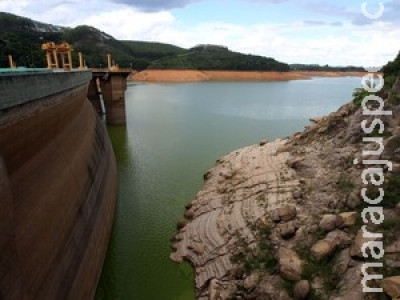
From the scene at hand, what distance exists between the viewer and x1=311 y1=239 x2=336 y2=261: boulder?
16.3m

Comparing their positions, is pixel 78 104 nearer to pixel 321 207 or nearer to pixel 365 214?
pixel 321 207

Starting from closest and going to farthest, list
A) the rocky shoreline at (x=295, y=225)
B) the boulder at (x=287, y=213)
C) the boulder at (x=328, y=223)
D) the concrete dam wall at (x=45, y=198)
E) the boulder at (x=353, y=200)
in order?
the concrete dam wall at (x=45, y=198)
the rocky shoreline at (x=295, y=225)
the boulder at (x=328, y=223)
the boulder at (x=353, y=200)
the boulder at (x=287, y=213)

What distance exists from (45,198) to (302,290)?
34.2 feet

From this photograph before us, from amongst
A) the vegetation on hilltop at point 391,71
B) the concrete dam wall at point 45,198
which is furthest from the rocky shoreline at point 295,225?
the concrete dam wall at point 45,198

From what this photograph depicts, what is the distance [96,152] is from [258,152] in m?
13.8

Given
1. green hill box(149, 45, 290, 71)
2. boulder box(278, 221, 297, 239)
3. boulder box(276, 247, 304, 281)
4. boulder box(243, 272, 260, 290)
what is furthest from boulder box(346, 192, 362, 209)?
green hill box(149, 45, 290, 71)

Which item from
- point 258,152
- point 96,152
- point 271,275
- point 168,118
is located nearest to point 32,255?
point 271,275

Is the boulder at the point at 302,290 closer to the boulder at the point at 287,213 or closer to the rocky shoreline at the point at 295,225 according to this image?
the rocky shoreline at the point at 295,225

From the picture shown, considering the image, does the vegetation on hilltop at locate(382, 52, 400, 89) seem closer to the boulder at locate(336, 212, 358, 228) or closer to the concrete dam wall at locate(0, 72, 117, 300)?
the boulder at locate(336, 212, 358, 228)

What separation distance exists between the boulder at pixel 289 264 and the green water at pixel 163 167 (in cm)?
472

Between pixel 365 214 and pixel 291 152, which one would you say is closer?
pixel 365 214

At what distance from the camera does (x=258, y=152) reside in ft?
106

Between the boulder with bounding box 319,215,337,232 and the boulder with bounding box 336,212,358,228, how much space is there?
0.62ft

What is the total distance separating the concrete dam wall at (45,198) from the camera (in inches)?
427
